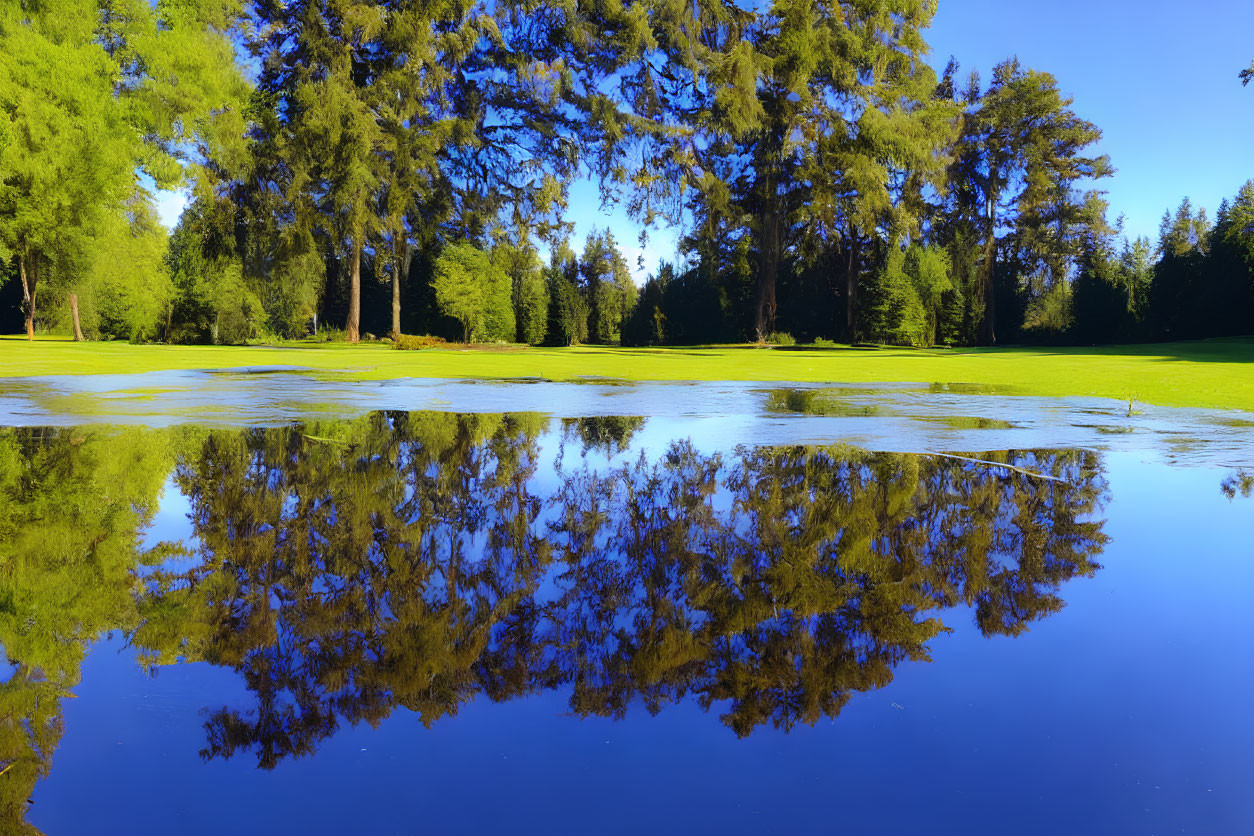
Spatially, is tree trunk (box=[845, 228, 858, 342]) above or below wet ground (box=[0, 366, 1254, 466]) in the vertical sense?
above

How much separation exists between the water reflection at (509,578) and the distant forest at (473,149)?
3124 centimetres

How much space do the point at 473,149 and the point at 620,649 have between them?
3842cm

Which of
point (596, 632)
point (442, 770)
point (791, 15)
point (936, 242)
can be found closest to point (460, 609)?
point (596, 632)

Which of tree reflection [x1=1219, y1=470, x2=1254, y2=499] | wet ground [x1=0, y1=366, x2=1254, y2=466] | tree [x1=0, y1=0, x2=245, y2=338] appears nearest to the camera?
tree reflection [x1=1219, y1=470, x2=1254, y2=499]

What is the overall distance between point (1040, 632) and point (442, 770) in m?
1.93

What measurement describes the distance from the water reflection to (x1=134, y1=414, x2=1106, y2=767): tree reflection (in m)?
0.01

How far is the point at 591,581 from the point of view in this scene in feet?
11.5

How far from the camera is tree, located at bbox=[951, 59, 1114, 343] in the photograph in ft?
165

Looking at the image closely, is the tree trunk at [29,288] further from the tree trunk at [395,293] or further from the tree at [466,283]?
the tree at [466,283]

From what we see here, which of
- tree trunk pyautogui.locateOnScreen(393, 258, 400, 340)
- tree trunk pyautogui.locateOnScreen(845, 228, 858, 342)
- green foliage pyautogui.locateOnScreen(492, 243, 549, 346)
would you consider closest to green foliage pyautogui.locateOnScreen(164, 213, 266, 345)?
tree trunk pyautogui.locateOnScreen(393, 258, 400, 340)

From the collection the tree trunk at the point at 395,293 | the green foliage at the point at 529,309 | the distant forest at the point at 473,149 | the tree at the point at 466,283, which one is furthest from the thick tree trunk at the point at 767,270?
the green foliage at the point at 529,309

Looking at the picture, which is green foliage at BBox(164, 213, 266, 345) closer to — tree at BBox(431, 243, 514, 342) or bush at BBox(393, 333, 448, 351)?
tree at BBox(431, 243, 514, 342)

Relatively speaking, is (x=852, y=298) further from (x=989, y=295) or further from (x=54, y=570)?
(x=54, y=570)

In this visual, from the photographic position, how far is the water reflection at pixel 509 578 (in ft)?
8.42
